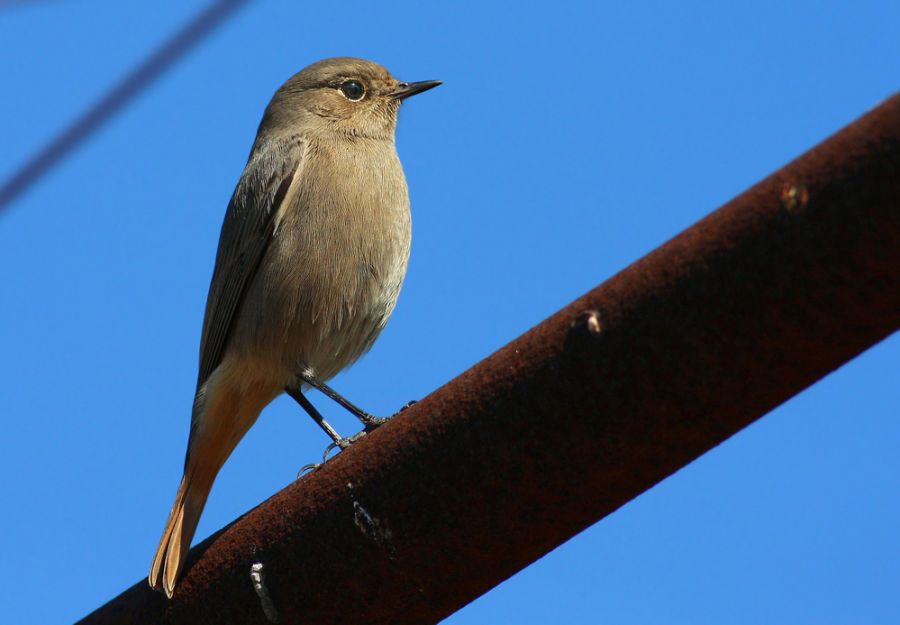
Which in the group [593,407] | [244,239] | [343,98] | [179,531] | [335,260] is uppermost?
[343,98]

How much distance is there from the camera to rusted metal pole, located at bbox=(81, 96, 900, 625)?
2281mm

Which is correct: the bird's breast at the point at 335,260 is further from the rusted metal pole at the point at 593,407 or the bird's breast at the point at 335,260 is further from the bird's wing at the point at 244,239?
the rusted metal pole at the point at 593,407

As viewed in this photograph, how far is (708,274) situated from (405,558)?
1.19 meters

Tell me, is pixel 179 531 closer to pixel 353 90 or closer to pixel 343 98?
pixel 343 98

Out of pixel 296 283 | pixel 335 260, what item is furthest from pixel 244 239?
pixel 335 260

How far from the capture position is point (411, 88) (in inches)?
277

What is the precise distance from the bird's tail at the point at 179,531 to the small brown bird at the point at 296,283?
0.07 feet

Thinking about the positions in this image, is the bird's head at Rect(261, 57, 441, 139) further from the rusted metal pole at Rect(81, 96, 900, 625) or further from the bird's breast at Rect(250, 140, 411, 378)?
the rusted metal pole at Rect(81, 96, 900, 625)

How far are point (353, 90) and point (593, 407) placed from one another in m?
4.62

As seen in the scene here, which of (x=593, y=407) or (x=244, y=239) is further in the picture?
(x=244, y=239)

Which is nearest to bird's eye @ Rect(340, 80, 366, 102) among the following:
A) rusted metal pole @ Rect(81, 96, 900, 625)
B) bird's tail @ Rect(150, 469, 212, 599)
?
bird's tail @ Rect(150, 469, 212, 599)

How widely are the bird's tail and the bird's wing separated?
736 mm

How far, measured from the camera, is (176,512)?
16.2ft

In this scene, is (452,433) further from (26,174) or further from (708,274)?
(26,174)
